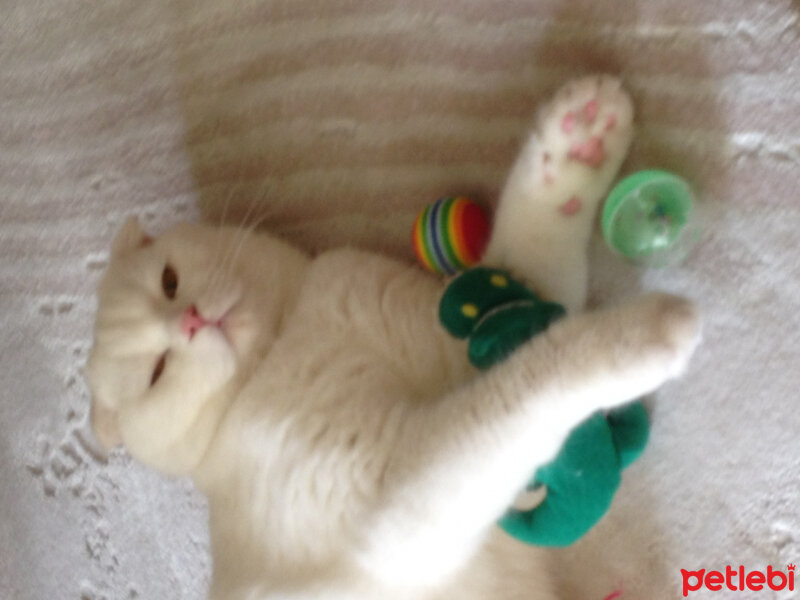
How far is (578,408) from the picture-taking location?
2.14 feet

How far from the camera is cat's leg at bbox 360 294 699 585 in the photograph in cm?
62

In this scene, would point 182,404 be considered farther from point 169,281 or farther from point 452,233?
point 452,233

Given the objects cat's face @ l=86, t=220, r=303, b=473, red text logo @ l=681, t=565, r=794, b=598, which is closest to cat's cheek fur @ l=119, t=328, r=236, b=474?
cat's face @ l=86, t=220, r=303, b=473

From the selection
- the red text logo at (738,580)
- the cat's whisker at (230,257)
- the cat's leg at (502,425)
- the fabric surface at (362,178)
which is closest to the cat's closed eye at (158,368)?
the cat's whisker at (230,257)

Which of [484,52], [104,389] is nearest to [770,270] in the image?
[484,52]

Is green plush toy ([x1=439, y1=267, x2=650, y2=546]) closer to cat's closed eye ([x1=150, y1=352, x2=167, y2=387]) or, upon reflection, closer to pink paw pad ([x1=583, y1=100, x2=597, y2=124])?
pink paw pad ([x1=583, y1=100, x2=597, y2=124])

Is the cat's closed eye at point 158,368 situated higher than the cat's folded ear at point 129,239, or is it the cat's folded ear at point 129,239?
the cat's folded ear at point 129,239

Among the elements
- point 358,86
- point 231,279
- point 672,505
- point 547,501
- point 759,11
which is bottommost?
point 672,505

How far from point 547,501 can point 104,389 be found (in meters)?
0.64

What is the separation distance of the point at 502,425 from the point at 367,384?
9.9 inches

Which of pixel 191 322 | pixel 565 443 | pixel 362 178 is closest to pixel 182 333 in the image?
pixel 191 322

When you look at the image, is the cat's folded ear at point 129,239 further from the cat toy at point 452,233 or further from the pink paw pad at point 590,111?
the pink paw pad at point 590,111

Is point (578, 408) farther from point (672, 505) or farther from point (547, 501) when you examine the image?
point (672, 505)

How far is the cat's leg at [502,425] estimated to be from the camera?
623mm
